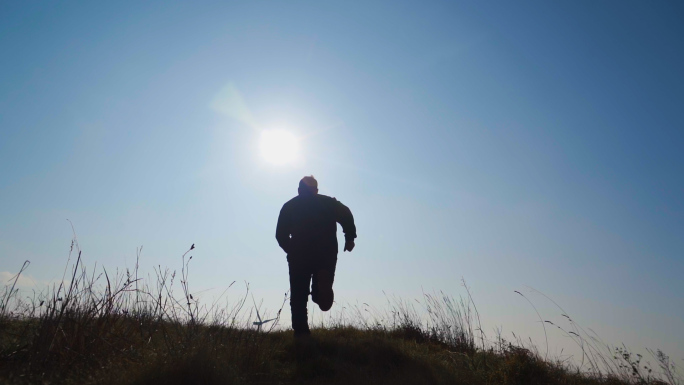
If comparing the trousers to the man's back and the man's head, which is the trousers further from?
the man's head

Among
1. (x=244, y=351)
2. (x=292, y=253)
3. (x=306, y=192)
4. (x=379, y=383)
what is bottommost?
(x=379, y=383)

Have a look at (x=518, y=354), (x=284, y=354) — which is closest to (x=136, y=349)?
(x=284, y=354)

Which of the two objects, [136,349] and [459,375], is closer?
[136,349]

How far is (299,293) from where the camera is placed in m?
5.78

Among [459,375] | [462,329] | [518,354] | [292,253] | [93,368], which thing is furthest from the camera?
[462,329]

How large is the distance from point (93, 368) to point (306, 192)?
346cm

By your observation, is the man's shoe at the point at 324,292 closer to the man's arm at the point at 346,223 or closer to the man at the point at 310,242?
the man at the point at 310,242

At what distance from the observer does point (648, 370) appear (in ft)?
15.8

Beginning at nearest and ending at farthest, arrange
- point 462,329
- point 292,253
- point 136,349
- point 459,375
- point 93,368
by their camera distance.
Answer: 1. point 93,368
2. point 136,349
3. point 459,375
4. point 292,253
5. point 462,329

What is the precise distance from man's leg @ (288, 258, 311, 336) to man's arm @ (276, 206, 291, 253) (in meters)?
0.31

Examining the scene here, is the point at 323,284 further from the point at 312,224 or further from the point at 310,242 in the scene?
the point at 312,224

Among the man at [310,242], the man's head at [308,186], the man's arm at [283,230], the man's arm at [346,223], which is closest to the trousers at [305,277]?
the man at [310,242]

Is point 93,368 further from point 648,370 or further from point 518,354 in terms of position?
point 648,370

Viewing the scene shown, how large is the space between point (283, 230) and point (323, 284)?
908 millimetres
